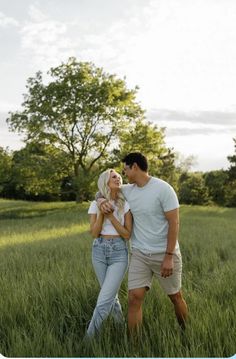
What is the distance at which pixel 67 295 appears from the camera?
5938 millimetres

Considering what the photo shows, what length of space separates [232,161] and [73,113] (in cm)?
2267

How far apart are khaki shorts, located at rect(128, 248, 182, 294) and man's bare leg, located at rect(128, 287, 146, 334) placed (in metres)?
0.08

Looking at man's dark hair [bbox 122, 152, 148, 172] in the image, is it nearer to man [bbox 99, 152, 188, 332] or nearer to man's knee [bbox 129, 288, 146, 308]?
man [bbox 99, 152, 188, 332]

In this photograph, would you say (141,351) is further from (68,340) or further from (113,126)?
(113,126)

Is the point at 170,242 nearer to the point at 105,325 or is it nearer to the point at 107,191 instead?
the point at 107,191

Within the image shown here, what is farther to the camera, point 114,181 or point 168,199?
point 114,181

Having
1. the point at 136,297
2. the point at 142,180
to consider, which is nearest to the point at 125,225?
the point at 142,180

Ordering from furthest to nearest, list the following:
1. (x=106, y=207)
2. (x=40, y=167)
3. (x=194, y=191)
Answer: (x=194, y=191), (x=40, y=167), (x=106, y=207)

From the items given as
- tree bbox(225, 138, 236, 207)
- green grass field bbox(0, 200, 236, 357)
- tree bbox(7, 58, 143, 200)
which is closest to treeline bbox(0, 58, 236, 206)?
tree bbox(7, 58, 143, 200)

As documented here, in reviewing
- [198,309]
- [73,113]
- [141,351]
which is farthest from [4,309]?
[73,113]

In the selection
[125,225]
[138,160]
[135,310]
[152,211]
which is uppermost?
[138,160]

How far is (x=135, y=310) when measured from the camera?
4.91 m

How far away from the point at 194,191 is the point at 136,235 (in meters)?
43.6

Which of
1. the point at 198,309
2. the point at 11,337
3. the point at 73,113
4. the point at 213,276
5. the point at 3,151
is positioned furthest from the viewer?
the point at 3,151
